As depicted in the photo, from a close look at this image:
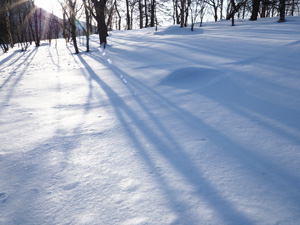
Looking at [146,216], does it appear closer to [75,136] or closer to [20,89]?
[75,136]

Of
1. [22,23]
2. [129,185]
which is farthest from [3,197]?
[22,23]

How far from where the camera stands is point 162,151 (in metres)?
1.72

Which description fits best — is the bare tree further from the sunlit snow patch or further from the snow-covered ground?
the snow-covered ground

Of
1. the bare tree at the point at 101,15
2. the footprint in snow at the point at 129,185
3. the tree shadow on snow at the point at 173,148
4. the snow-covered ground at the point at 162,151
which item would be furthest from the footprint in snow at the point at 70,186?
the bare tree at the point at 101,15

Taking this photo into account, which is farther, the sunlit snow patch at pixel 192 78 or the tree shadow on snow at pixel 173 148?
the sunlit snow patch at pixel 192 78

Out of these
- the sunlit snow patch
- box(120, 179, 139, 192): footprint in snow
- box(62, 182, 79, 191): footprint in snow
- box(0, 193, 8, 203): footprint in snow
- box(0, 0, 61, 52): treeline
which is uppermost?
box(0, 0, 61, 52): treeline

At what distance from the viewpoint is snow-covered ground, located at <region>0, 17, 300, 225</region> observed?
1.16 m

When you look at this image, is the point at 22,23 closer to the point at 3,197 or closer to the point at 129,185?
the point at 3,197

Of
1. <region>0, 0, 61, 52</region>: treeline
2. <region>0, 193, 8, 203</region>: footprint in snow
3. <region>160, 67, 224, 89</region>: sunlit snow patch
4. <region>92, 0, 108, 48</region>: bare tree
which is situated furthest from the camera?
<region>0, 0, 61, 52</region>: treeline

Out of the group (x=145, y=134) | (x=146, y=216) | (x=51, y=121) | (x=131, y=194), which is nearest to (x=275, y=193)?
(x=146, y=216)

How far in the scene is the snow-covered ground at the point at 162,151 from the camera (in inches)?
45.5

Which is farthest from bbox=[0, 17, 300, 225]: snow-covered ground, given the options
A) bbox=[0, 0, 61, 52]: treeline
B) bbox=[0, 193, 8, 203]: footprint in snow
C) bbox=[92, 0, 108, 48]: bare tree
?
bbox=[0, 0, 61, 52]: treeline

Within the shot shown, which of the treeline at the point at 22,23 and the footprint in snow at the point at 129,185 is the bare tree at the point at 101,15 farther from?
the footprint in snow at the point at 129,185

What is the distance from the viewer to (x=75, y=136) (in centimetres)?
206
